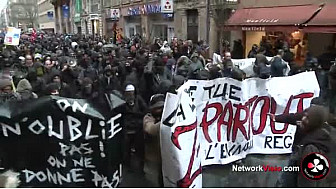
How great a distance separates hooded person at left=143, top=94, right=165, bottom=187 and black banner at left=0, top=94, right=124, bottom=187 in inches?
20.9

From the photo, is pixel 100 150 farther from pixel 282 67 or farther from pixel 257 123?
pixel 282 67

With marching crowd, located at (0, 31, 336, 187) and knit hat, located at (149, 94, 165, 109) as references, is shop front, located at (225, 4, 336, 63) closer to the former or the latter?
marching crowd, located at (0, 31, 336, 187)

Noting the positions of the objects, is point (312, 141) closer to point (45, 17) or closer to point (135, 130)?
point (135, 130)

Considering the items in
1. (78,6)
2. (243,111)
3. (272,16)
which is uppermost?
(78,6)

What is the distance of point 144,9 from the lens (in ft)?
92.8

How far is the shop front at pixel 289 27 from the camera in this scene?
44.8ft

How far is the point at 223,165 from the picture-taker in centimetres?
545

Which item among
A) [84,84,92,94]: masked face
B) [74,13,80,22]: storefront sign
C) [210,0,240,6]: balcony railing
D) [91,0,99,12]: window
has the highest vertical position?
[91,0,99,12]: window

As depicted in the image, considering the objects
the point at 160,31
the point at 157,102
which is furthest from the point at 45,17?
the point at 157,102

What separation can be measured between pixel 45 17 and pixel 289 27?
89765 mm

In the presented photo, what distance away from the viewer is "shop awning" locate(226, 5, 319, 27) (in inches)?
555

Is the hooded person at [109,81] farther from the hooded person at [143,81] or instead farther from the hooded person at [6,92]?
the hooded person at [6,92]

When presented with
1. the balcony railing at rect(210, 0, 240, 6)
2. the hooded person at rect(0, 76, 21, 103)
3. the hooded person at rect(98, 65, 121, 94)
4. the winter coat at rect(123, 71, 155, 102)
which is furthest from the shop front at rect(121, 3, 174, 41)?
the hooded person at rect(0, 76, 21, 103)

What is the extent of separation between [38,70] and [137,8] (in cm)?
2219
